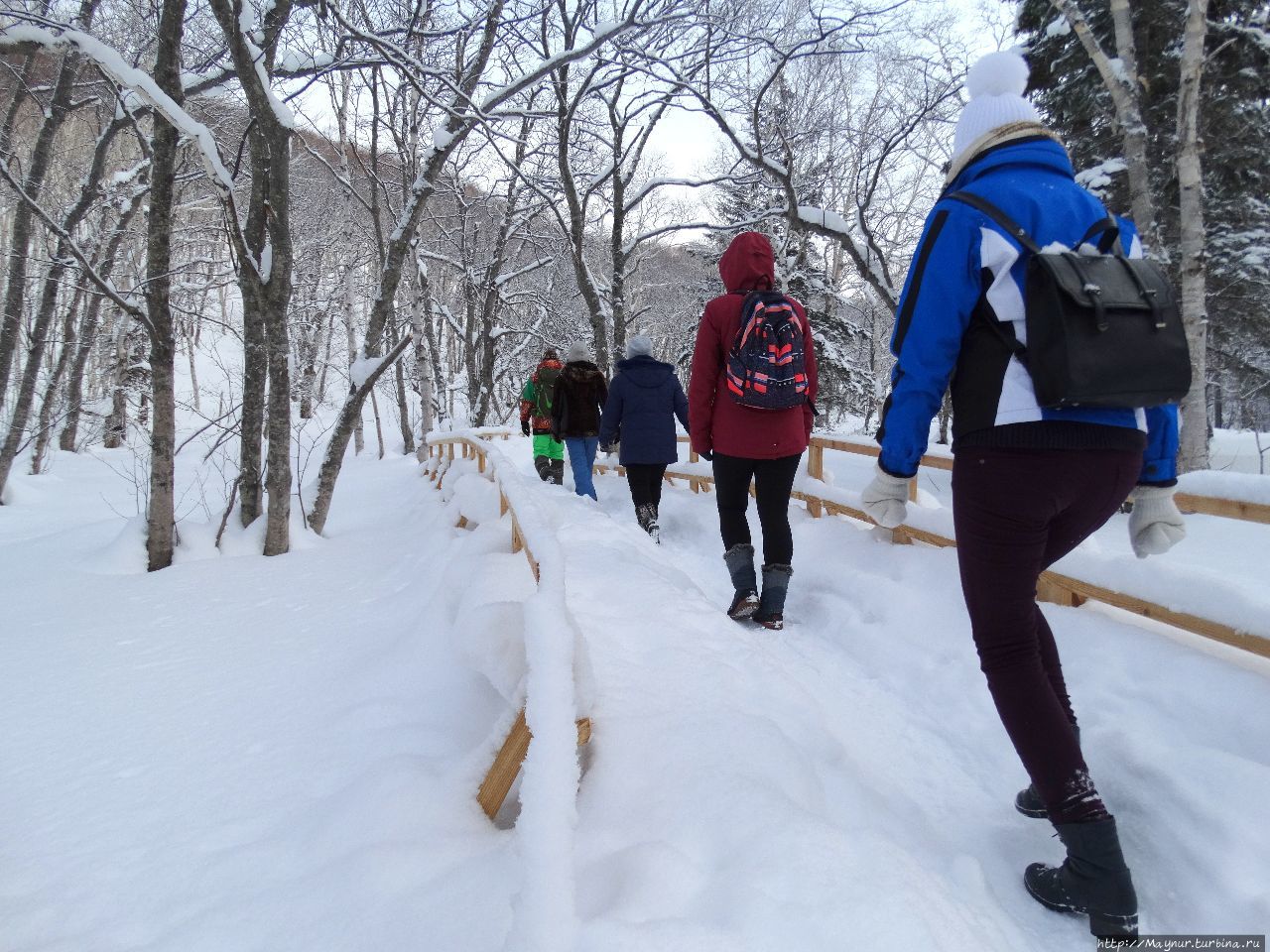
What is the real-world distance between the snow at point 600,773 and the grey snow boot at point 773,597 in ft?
0.49

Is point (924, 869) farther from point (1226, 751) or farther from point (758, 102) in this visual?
point (758, 102)

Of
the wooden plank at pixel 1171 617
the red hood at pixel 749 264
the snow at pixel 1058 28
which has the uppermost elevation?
the snow at pixel 1058 28

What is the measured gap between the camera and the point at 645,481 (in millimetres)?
5938

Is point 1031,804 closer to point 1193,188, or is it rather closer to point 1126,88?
point 1193,188

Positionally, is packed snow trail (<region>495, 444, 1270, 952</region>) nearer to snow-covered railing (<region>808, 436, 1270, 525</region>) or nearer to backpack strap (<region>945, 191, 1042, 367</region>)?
snow-covered railing (<region>808, 436, 1270, 525</region>)

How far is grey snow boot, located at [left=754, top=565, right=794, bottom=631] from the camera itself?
140 inches

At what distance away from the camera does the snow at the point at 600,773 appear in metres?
1.32

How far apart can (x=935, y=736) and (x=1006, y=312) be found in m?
1.75

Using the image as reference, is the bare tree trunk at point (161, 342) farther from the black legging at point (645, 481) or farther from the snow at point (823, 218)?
the snow at point (823, 218)

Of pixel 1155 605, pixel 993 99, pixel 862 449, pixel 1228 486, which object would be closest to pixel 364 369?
pixel 862 449

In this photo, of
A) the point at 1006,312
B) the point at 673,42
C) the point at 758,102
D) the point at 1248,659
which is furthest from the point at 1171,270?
the point at 1006,312

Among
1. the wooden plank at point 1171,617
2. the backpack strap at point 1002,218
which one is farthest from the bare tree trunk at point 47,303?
the wooden plank at point 1171,617

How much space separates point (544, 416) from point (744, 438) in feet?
21.0

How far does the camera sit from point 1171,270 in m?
11.2
